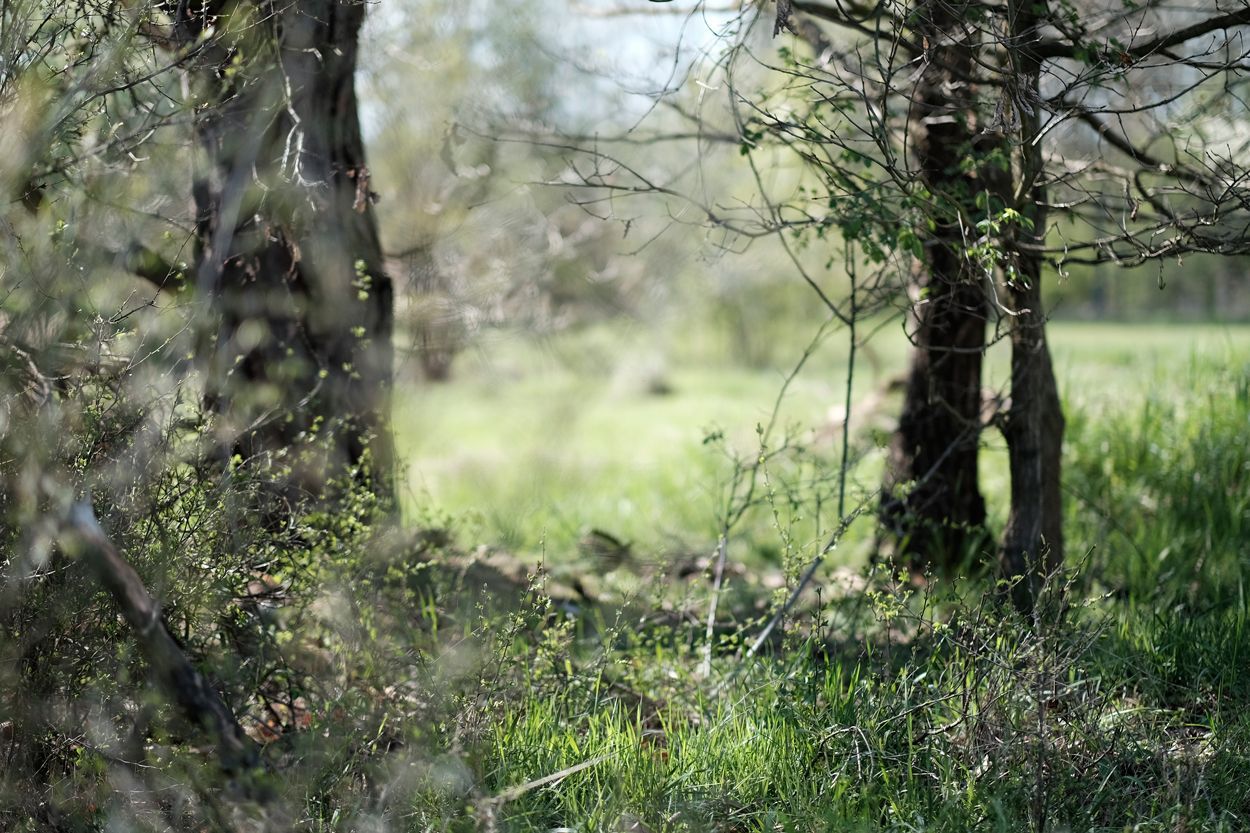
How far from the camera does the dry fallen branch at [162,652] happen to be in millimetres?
2656

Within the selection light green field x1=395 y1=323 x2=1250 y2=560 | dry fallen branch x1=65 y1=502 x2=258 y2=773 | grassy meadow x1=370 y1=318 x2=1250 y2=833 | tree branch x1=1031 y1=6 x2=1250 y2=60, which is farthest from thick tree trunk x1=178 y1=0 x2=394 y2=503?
tree branch x1=1031 y1=6 x2=1250 y2=60

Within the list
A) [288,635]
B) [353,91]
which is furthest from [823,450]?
[288,635]

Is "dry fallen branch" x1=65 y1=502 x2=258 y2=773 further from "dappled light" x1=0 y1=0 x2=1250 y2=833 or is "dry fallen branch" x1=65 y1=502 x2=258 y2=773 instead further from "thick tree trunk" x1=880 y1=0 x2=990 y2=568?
"thick tree trunk" x1=880 y1=0 x2=990 y2=568

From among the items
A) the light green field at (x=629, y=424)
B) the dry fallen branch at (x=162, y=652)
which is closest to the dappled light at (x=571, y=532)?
the dry fallen branch at (x=162, y=652)

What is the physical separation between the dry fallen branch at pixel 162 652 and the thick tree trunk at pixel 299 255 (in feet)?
4.87

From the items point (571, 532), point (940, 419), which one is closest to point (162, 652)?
point (940, 419)

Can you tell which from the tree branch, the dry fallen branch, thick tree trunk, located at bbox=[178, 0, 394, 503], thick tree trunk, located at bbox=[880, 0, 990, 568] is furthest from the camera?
thick tree trunk, located at bbox=[880, 0, 990, 568]

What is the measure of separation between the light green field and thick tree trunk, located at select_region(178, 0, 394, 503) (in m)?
0.41

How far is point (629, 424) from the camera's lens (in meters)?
13.7

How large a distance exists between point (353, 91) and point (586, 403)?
9.60 metres

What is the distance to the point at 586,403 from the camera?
14469 mm

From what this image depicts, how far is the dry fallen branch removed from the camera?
8.71 feet

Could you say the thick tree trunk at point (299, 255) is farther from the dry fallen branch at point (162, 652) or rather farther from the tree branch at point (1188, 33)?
the tree branch at point (1188, 33)

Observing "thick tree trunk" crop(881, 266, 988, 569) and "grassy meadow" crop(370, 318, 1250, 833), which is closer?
"grassy meadow" crop(370, 318, 1250, 833)
